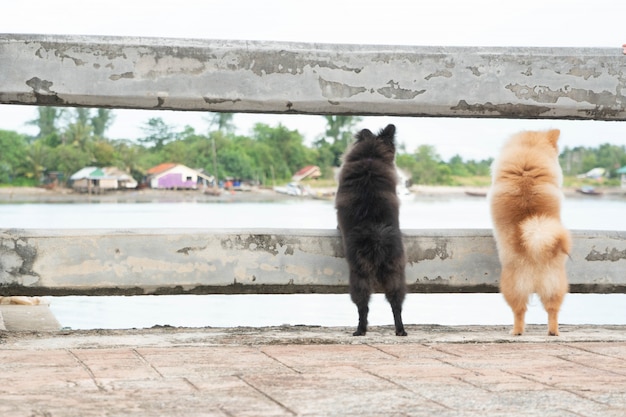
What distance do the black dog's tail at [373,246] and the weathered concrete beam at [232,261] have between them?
34cm

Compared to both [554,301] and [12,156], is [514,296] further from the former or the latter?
[12,156]

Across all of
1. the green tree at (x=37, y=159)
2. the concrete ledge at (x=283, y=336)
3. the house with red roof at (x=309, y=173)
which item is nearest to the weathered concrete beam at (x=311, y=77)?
the concrete ledge at (x=283, y=336)

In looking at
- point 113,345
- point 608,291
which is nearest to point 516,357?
point 608,291

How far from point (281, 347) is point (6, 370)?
4.20 feet

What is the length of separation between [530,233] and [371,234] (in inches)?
32.6

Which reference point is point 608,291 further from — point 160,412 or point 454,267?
point 160,412

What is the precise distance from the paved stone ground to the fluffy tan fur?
0.22 metres

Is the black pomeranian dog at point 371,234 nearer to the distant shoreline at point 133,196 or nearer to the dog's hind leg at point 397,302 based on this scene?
the dog's hind leg at point 397,302

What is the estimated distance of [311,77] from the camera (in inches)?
207

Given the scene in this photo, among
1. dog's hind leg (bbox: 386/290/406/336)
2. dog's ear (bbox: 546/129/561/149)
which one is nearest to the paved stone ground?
dog's hind leg (bbox: 386/290/406/336)

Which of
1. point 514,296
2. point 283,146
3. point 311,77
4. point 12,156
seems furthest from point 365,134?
point 12,156

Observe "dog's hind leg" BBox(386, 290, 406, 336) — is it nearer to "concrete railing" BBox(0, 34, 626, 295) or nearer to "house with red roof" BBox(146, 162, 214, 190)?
"concrete railing" BBox(0, 34, 626, 295)

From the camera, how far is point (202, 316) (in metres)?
8.95

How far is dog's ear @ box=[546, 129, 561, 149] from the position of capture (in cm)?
555
